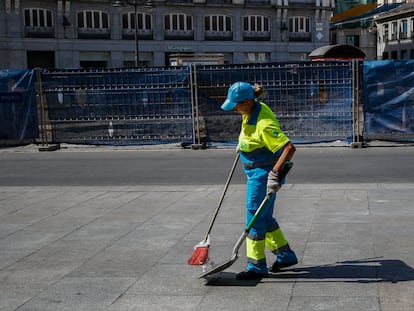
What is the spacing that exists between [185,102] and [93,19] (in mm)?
Result: 39982

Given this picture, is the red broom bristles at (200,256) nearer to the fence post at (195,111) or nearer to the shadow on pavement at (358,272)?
the shadow on pavement at (358,272)

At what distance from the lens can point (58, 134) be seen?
1753cm

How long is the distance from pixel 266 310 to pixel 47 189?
710cm

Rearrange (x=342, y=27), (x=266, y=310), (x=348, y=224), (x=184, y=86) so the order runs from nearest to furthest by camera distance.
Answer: (x=266, y=310) → (x=348, y=224) → (x=184, y=86) → (x=342, y=27)

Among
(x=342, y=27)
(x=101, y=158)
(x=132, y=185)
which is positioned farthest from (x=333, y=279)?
(x=342, y=27)

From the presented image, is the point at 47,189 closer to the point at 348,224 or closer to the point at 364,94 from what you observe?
the point at 348,224

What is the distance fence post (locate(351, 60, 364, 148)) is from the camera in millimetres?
15734

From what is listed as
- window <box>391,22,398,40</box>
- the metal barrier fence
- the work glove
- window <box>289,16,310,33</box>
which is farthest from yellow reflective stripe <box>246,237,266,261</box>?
window <box>391,22,398,40</box>

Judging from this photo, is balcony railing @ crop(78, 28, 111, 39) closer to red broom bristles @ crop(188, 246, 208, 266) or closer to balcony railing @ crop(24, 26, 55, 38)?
balcony railing @ crop(24, 26, 55, 38)

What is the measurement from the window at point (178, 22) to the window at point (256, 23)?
5.48 metres

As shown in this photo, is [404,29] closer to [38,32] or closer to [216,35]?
[216,35]

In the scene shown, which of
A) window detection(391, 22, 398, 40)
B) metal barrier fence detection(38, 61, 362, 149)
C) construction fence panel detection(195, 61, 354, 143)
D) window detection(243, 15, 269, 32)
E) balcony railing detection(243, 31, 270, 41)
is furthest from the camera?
window detection(391, 22, 398, 40)

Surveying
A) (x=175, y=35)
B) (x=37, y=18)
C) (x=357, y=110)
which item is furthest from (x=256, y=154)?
(x=175, y=35)

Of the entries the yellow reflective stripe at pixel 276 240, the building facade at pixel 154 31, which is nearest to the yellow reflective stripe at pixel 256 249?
the yellow reflective stripe at pixel 276 240
